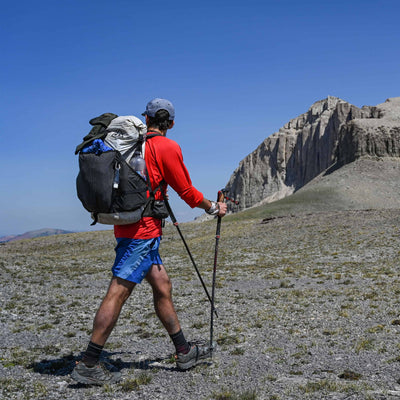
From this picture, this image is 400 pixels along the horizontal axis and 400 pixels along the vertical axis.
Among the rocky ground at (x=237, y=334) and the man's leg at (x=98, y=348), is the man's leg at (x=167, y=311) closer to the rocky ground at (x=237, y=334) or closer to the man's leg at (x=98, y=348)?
the rocky ground at (x=237, y=334)

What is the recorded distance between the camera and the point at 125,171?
6.06 m

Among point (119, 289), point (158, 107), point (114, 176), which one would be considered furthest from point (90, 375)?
point (158, 107)

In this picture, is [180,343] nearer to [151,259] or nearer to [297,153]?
[151,259]

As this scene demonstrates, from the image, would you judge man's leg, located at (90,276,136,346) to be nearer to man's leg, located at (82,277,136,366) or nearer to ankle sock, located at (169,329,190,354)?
man's leg, located at (82,277,136,366)

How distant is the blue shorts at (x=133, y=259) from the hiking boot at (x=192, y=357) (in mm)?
1418

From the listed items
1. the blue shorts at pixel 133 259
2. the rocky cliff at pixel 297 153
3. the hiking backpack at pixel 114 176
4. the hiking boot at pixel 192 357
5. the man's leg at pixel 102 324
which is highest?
the rocky cliff at pixel 297 153

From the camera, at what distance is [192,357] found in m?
6.73

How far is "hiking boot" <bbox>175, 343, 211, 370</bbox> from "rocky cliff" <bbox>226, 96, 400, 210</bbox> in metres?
135

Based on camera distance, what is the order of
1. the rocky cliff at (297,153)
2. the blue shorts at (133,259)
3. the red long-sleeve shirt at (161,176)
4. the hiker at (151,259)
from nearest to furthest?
1. the hiker at (151,259)
2. the blue shorts at (133,259)
3. the red long-sleeve shirt at (161,176)
4. the rocky cliff at (297,153)

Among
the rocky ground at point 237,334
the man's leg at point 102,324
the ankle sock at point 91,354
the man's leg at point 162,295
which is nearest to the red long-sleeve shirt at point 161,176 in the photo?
the man's leg at point 162,295

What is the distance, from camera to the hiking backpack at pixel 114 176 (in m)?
5.90

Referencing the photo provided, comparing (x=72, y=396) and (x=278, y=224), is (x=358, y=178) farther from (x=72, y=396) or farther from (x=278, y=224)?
(x=72, y=396)

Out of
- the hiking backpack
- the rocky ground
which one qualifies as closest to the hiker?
the hiking backpack

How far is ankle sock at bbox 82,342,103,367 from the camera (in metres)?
5.98
